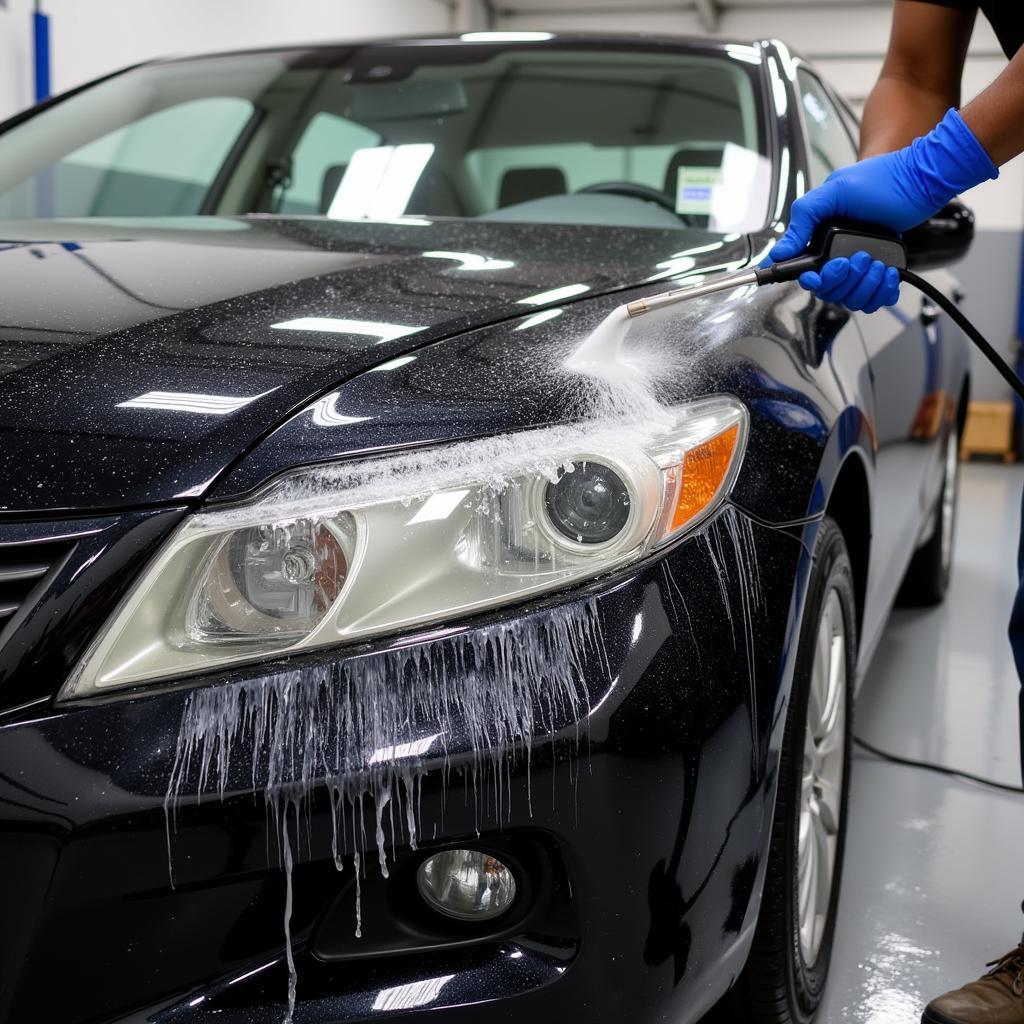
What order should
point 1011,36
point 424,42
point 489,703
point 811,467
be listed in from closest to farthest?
point 489,703, point 811,467, point 1011,36, point 424,42

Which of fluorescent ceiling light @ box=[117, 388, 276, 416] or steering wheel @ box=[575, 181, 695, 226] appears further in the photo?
steering wheel @ box=[575, 181, 695, 226]

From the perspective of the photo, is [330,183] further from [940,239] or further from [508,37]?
[940,239]

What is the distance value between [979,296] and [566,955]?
30.7ft

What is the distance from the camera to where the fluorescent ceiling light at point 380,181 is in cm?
186

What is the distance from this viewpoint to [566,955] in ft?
3.01

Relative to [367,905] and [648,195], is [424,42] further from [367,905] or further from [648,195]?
[367,905]

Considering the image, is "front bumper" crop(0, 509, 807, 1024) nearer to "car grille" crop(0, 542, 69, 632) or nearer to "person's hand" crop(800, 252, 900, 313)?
"car grille" crop(0, 542, 69, 632)

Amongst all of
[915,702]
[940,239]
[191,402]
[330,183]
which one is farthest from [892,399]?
[191,402]

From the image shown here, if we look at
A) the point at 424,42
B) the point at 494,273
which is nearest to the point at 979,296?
the point at 424,42

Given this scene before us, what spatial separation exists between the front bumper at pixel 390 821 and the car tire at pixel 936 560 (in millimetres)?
2493

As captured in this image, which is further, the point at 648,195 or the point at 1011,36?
the point at 648,195

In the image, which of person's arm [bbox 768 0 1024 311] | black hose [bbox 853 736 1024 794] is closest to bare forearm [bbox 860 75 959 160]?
person's arm [bbox 768 0 1024 311]

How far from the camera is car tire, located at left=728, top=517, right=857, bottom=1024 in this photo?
3.88 feet

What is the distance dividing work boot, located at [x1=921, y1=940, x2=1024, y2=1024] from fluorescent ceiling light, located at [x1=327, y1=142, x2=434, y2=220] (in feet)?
4.09
